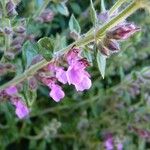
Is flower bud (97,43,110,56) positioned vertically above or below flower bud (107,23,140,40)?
below

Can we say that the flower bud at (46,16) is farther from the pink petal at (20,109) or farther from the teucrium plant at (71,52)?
the pink petal at (20,109)

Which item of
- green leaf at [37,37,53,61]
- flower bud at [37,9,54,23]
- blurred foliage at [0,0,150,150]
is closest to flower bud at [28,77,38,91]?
green leaf at [37,37,53,61]

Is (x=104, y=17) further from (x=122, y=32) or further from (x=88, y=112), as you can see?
(x=88, y=112)

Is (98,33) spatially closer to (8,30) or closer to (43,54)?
(43,54)

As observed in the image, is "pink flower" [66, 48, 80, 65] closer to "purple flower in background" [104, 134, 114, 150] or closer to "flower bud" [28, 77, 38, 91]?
A: "flower bud" [28, 77, 38, 91]

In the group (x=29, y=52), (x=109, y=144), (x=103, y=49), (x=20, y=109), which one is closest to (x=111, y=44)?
(x=103, y=49)

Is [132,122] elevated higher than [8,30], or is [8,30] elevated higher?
[8,30]

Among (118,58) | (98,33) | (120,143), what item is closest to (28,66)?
(98,33)
